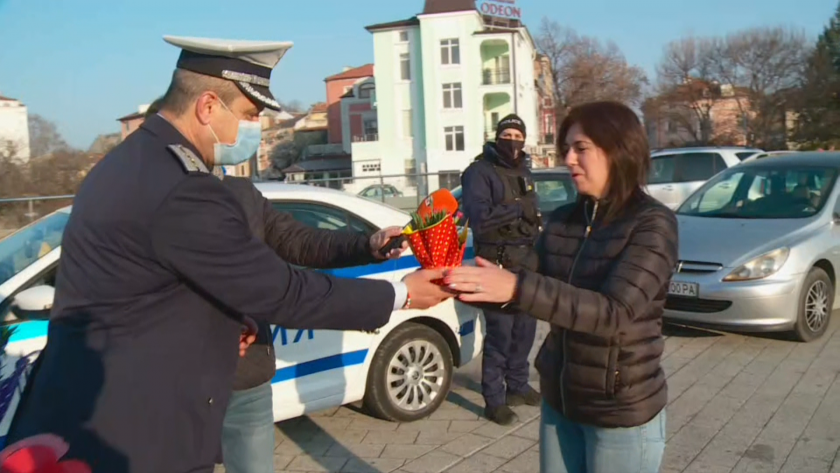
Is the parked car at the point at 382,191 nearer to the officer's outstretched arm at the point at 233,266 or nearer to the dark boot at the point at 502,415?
the dark boot at the point at 502,415

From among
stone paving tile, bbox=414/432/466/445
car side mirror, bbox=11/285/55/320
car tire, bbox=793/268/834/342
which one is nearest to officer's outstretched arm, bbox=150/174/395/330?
car side mirror, bbox=11/285/55/320

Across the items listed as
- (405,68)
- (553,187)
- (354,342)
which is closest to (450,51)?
(405,68)

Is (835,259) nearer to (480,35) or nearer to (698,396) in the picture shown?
(698,396)

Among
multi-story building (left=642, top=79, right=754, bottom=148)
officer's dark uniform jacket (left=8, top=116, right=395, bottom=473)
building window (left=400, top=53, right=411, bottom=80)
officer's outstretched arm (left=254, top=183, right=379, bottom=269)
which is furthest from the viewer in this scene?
multi-story building (left=642, top=79, right=754, bottom=148)

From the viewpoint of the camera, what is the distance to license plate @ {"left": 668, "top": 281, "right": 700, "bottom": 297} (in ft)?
23.7

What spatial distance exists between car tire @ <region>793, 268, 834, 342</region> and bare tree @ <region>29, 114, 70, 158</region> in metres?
17.2

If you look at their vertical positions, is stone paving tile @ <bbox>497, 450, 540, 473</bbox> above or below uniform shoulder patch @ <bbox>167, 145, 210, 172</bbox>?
below

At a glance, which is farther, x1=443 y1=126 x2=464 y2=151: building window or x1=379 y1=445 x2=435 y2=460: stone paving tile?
x1=443 y1=126 x2=464 y2=151: building window

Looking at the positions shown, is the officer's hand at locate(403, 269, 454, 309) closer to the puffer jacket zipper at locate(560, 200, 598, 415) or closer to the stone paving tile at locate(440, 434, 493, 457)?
the puffer jacket zipper at locate(560, 200, 598, 415)

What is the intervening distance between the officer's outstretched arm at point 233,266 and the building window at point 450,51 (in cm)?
5053

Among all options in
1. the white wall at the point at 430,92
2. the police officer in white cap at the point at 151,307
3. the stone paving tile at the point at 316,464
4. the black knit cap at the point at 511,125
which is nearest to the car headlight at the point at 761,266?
the black knit cap at the point at 511,125

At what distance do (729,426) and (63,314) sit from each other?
4508 millimetres

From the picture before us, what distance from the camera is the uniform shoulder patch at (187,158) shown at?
1933mm

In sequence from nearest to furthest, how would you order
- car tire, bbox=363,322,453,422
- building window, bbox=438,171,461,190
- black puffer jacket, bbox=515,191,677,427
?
black puffer jacket, bbox=515,191,677,427 → car tire, bbox=363,322,453,422 → building window, bbox=438,171,461,190
